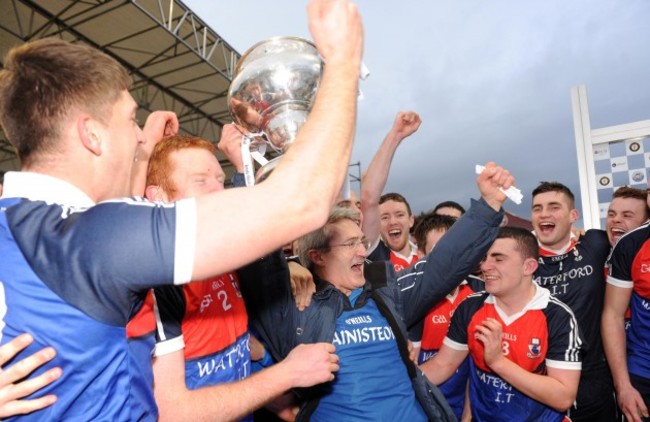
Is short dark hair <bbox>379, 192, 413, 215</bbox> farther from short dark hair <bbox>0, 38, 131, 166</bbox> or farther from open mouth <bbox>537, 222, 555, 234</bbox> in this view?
short dark hair <bbox>0, 38, 131, 166</bbox>

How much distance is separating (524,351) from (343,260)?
1.19m

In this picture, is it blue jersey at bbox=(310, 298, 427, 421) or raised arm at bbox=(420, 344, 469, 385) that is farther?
raised arm at bbox=(420, 344, 469, 385)

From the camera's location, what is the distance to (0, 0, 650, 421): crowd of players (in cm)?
98

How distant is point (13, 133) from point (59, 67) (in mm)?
195

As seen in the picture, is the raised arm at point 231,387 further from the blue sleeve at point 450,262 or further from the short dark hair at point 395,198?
the short dark hair at point 395,198

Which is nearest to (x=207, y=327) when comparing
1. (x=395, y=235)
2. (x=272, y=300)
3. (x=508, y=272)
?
(x=272, y=300)

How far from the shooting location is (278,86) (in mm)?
1728

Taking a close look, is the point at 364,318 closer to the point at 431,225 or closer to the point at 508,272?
the point at 508,272

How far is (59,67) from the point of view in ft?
3.64

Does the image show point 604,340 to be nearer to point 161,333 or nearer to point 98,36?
point 161,333

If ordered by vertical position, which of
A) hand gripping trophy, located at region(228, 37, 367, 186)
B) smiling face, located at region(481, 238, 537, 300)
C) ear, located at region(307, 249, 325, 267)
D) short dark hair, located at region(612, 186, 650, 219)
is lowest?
smiling face, located at region(481, 238, 537, 300)

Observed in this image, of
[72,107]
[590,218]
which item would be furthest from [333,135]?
[590,218]

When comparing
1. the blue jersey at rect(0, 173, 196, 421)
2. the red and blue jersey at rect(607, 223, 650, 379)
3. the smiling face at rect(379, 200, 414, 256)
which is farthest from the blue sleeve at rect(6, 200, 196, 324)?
the smiling face at rect(379, 200, 414, 256)

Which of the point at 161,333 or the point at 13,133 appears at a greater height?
the point at 13,133
